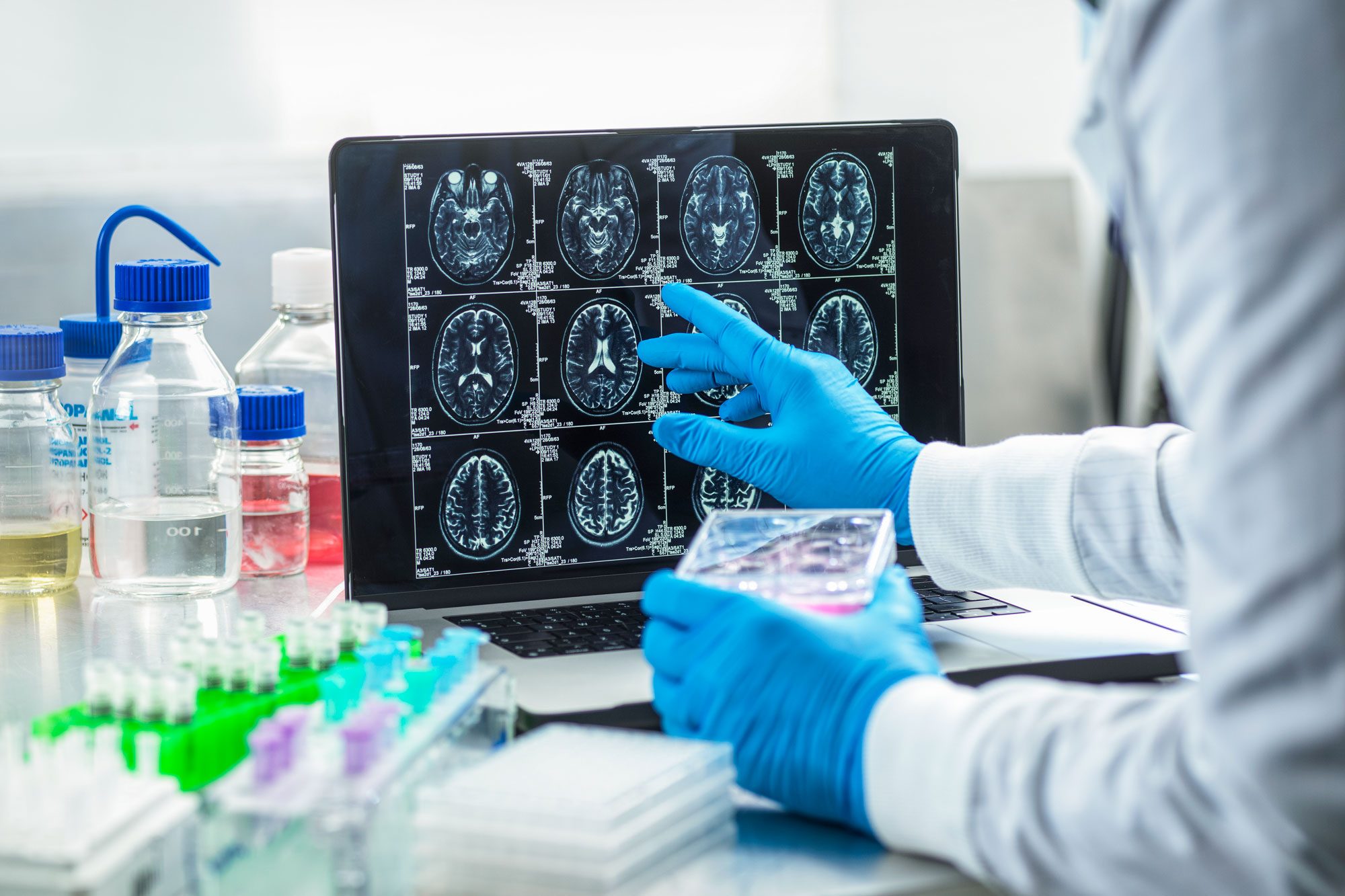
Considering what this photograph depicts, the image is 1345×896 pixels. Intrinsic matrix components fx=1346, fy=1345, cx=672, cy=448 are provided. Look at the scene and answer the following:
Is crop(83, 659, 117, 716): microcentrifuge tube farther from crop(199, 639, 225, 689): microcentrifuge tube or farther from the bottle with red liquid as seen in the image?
the bottle with red liquid

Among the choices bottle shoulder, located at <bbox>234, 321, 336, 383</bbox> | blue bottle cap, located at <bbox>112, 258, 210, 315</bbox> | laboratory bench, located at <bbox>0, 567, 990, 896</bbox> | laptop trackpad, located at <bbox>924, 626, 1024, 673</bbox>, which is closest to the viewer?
laboratory bench, located at <bbox>0, 567, 990, 896</bbox>

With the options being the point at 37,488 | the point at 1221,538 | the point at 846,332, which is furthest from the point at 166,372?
the point at 1221,538

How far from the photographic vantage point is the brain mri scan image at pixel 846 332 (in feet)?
4.55

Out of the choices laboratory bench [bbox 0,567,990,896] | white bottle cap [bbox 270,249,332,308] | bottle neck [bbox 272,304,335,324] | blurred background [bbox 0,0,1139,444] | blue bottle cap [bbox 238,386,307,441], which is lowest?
laboratory bench [bbox 0,567,990,896]

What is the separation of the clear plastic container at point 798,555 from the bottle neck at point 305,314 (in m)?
0.74

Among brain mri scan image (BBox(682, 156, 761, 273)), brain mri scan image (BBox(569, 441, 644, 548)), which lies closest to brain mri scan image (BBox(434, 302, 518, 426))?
brain mri scan image (BBox(569, 441, 644, 548))

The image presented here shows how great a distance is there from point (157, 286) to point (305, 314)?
0.33 metres

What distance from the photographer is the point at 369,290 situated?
1256 mm

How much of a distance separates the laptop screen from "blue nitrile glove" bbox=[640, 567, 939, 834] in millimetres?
451

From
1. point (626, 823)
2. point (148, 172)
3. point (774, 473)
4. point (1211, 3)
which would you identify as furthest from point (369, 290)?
point (1211, 3)

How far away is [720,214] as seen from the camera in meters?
1.35

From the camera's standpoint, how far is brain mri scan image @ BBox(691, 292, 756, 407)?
53.4 inches

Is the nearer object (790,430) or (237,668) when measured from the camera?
(237,668)

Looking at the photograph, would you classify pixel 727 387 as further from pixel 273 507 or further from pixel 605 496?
pixel 273 507
